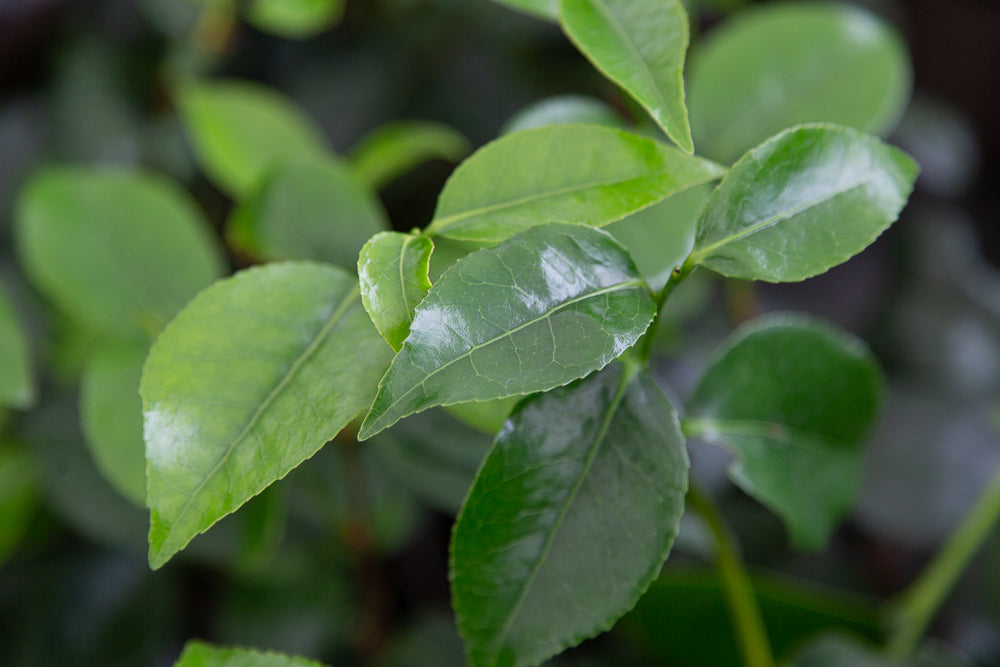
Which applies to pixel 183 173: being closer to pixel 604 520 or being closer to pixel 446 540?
pixel 446 540

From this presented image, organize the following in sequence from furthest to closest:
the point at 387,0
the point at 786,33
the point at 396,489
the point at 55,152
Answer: the point at 387,0 → the point at 55,152 → the point at 396,489 → the point at 786,33

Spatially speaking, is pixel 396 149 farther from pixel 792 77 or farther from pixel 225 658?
pixel 225 658

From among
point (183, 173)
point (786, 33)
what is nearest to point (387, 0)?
point (183, 173)

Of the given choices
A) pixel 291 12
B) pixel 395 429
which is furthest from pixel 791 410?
pixel 291 12

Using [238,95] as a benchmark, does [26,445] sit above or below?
below

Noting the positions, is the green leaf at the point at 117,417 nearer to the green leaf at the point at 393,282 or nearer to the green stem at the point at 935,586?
the green leaf at the point at 393,282

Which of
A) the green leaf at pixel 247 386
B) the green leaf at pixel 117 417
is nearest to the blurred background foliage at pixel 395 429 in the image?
the green leaf at pixel 117 417
